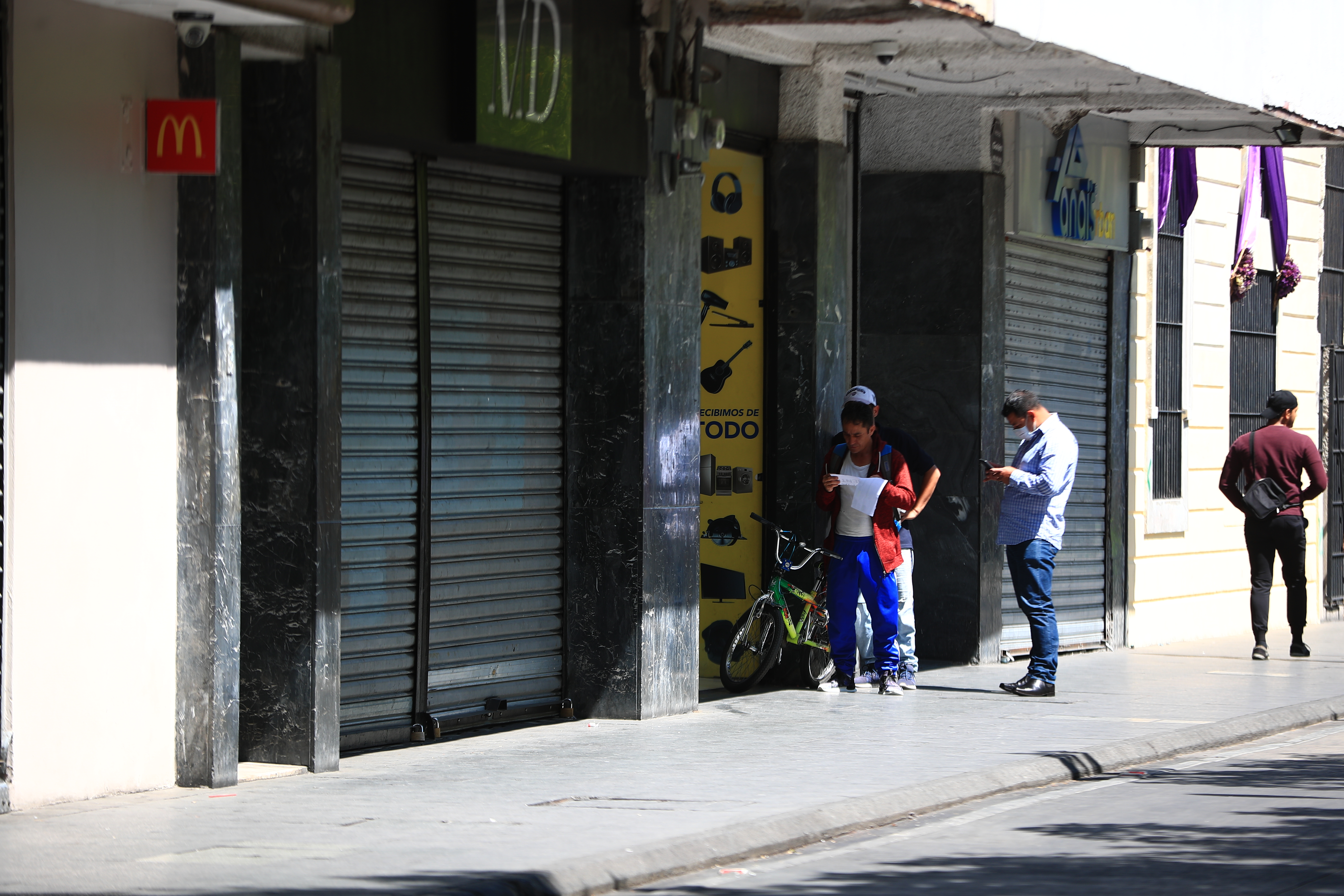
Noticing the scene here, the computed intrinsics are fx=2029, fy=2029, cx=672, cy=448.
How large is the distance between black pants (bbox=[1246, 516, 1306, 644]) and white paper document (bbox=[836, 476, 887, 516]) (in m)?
4.55

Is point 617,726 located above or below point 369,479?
below

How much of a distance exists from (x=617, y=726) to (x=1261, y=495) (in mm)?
6674

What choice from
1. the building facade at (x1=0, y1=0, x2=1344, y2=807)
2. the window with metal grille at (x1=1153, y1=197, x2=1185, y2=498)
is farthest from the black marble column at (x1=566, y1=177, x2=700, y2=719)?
the window with metal grille at (x1=1153, y1=197, x2=1185, y2=498)

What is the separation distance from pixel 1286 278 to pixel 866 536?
8.35m

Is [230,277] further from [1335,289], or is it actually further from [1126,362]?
[1335,289]

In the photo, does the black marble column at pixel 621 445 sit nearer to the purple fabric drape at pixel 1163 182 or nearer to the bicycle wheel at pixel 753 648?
the bicycle wheel at pixel 753 648

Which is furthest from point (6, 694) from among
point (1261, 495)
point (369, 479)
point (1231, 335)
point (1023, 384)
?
point (1231, 335)

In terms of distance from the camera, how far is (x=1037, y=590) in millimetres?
12328

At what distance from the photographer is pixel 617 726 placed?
1079cm

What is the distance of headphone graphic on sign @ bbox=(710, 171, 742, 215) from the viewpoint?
12734mm

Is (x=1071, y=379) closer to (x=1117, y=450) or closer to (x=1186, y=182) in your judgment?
(x=1117, y=450)

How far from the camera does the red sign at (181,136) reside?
816cm

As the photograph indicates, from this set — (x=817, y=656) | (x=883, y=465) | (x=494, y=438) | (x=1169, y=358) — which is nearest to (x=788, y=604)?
(x=817, y=656)

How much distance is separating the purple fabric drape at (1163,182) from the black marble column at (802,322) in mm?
4974
